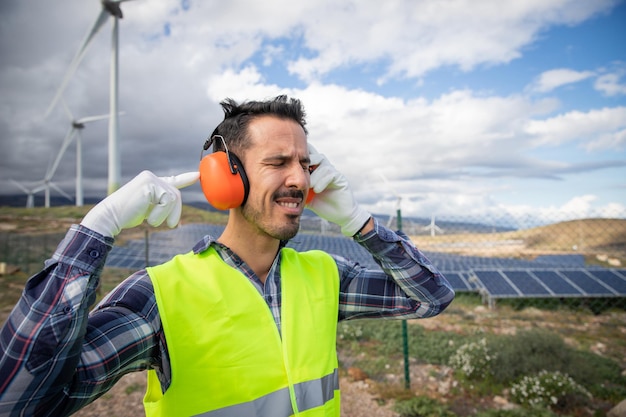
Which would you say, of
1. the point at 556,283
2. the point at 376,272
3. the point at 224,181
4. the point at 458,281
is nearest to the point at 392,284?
the point at 376,272

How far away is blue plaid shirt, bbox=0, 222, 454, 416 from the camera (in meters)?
1.16

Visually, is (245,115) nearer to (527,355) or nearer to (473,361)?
(473,361)

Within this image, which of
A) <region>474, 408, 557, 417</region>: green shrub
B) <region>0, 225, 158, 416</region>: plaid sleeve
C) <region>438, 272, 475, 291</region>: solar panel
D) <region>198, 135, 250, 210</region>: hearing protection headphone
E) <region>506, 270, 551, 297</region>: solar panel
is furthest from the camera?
<region>438, 272, 475, 291</region>: solar panel

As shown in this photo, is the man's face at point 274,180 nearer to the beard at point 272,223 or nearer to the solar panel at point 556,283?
the beard at point 272,223

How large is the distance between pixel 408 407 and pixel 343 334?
292 centimetres

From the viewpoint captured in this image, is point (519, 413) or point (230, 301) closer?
point (230, 301)

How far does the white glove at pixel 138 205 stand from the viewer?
1.49 metres

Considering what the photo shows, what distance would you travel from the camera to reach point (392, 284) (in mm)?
2357

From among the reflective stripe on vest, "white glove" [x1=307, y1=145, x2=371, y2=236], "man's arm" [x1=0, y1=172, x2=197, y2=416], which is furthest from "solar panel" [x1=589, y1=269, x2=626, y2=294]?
"man's arm" [x1=0, y1=172, x2=197, y2=416]

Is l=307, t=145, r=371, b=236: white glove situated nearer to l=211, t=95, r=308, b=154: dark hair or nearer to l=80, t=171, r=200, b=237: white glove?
l=211, t=95, r=308, b=154: dark hair

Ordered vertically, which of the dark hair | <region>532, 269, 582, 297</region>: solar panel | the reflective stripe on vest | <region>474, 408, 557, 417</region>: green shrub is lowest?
<region>474, 408, 557, 417</region>: green shrub

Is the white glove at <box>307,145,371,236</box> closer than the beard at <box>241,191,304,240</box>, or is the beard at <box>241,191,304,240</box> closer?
the beard at <box>241,191,304,240</box>

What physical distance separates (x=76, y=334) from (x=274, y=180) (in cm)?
108

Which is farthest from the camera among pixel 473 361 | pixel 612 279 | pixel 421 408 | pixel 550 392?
pixel 612 279
